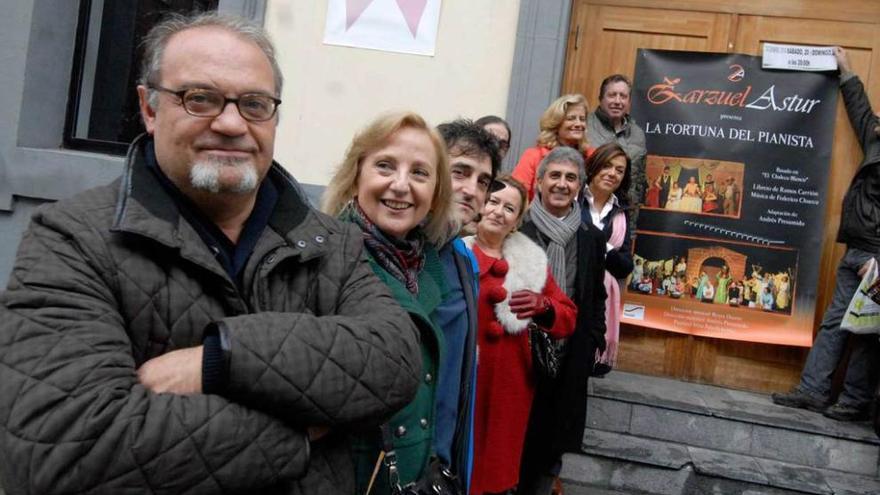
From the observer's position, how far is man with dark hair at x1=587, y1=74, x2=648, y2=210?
17.0 feet

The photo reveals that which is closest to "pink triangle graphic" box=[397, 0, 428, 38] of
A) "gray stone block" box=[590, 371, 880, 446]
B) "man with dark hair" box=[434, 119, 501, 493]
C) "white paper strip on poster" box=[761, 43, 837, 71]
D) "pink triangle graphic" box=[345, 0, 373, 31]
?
"pink triangle graphic" box=[345, 0, 373, 31]

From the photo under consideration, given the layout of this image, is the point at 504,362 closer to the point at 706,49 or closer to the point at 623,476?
the point at 623,476

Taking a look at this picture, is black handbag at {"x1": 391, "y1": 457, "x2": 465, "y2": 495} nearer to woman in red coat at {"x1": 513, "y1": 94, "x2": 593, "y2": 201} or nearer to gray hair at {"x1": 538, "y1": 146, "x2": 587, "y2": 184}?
gray hair at {"x1": 538, "y1": 146, "x2": 587, "y2": 184}

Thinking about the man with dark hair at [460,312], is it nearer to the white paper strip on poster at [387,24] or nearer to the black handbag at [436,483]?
the black handbag at [436,483]

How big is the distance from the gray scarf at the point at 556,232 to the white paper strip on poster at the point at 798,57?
2719mm

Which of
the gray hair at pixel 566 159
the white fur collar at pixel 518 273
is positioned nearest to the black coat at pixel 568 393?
the gray hair at pixel 566 159

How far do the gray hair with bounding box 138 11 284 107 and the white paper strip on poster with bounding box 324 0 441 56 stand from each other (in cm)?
390

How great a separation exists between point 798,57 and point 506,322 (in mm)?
3735

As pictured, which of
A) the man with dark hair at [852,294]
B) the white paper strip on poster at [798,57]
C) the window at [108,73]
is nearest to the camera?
the man with dark hair at [852,294]

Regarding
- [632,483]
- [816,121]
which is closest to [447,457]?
[632,483]

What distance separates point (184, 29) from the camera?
4.91 ft

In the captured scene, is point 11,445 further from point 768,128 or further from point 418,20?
point 768,128

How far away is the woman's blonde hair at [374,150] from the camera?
207 cm

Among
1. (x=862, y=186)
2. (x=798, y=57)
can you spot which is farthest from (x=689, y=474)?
(x=798, y=57)
